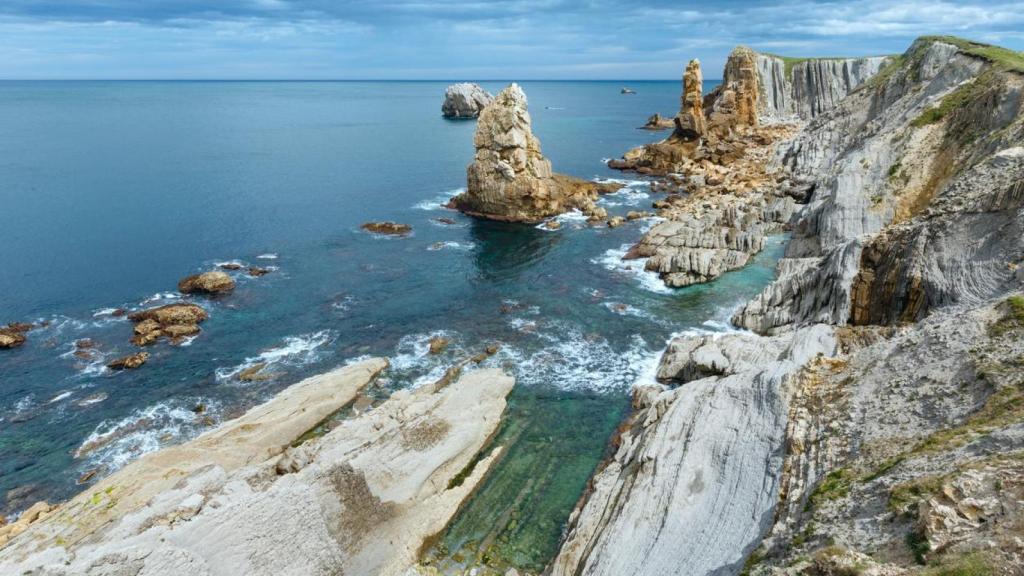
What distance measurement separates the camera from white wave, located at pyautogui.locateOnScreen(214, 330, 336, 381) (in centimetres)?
4126

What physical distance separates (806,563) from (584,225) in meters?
62.1

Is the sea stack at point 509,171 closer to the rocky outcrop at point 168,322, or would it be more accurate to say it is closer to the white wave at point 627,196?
the white wave at point 627,196

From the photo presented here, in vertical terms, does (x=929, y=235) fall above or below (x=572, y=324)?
above

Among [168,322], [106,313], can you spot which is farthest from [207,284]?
[106,313]

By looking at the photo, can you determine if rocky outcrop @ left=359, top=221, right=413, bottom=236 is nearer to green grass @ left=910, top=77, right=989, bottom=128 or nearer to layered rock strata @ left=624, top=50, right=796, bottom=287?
layered rock strata @ left=624, top=50, right=796, bottom=287

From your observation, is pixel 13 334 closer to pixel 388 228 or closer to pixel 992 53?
pixel 388 228

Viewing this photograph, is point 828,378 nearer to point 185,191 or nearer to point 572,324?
point 572,324

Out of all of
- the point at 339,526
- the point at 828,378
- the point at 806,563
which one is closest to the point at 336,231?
the point at 339,526

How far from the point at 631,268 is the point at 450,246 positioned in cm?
2102

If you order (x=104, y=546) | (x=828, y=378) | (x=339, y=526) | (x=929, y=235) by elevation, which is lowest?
(x=339, y=526)

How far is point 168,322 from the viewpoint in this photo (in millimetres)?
47562

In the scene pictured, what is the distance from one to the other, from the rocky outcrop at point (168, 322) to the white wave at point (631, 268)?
121 feet

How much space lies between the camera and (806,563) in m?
15.1

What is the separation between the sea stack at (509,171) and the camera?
76562 mm
